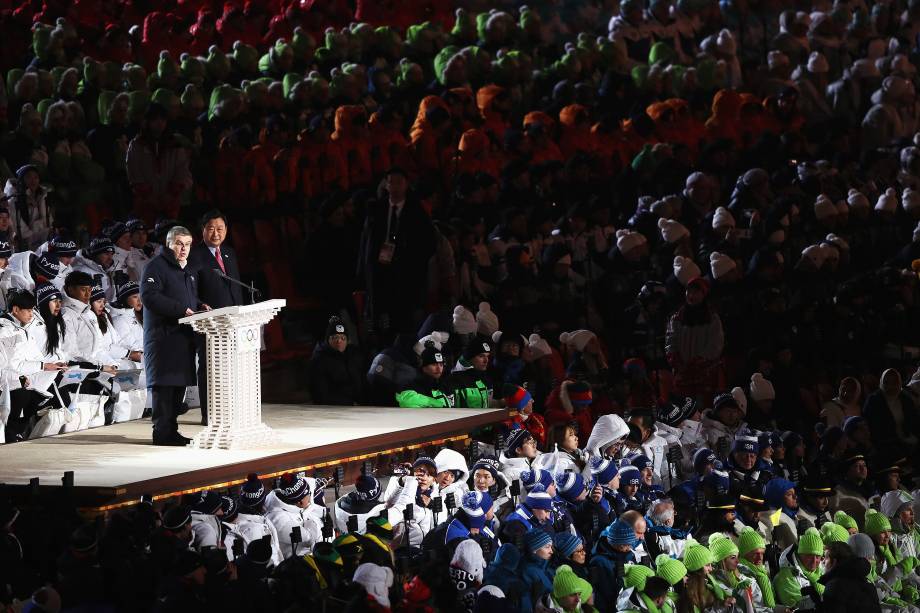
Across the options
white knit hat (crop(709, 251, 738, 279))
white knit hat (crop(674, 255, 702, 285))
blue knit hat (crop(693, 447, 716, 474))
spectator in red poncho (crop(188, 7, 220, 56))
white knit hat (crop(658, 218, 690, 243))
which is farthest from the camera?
spectator in red poncho (crop(188, 7, 220, 56))

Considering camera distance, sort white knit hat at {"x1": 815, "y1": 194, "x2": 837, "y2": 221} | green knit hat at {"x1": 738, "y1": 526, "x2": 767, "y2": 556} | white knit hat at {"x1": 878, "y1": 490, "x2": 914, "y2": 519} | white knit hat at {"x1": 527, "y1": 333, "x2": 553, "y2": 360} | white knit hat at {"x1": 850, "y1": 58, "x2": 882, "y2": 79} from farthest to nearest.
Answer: white knit hat at {"x1": 850, "y1": 58, "x2": 882, "y2": 79} → white knit hat at {"x1": 815, "y1": 194, "x2": 837, "y2": 221} → white knit hat at {"x1": 527, "y1": 333, "x2": 553, "y2": 360} → white knit hat at {"x1": 878, "y1": 490, "x2": 914, "y2": 519} → green knit hat at {"x1": 738, "y1": 526, "x2": 767, "y2": 556}

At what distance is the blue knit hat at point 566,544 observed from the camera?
7.59m

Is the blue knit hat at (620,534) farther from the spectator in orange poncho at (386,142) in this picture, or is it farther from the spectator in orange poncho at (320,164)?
the spectator in orange poncho at (386,142)

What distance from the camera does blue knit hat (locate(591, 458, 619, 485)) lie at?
28.9ft

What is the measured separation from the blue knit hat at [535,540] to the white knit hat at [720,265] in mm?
5956

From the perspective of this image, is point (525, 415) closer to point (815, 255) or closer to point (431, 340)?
point (431, 340)

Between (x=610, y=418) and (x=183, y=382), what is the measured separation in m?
2.66

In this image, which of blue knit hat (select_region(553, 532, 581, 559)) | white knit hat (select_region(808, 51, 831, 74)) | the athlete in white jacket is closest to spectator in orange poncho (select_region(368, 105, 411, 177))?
white knit hat (select_region(808, 51, 831, 74))

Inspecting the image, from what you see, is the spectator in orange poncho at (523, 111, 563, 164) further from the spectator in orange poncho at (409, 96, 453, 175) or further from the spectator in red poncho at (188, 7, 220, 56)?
the spectator in red poncho at (188, 7, 220, 56)

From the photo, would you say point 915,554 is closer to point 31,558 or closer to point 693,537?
point 693,537

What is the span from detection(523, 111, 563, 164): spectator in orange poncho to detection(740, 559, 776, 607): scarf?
24.5 feet

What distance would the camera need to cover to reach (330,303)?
1270 cm

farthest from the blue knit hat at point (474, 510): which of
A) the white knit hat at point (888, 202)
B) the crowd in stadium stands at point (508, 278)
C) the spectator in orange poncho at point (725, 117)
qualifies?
the spectator in orange poncho at point (725, 117)

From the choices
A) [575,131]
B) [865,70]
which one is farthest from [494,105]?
[865,70]
